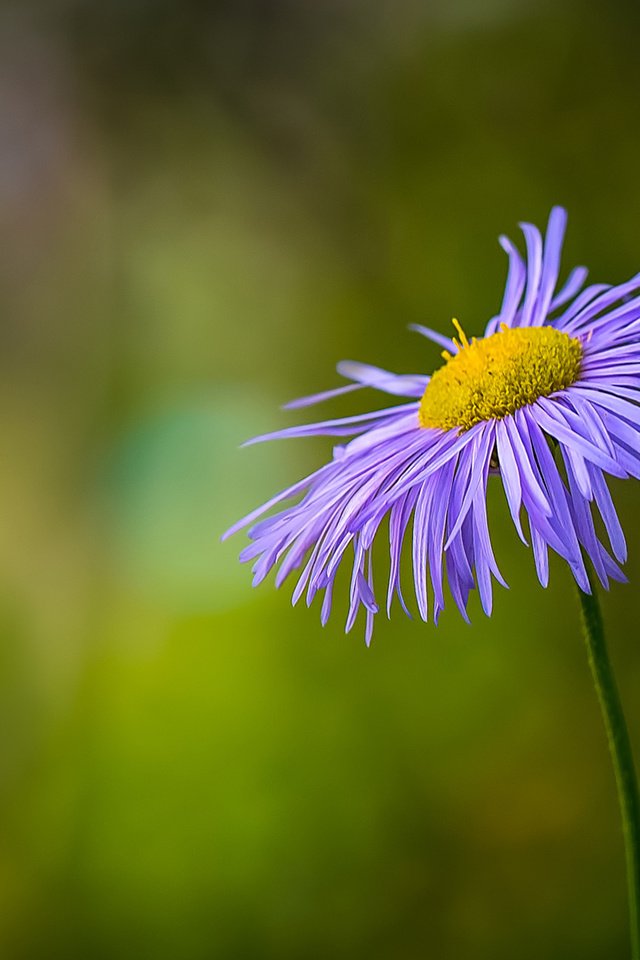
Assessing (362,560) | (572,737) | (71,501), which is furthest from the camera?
(71,501)

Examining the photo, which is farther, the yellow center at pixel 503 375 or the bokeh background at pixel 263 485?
the bokeh background at pixel 263 485

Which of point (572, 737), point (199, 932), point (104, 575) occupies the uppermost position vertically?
point (104, 575)

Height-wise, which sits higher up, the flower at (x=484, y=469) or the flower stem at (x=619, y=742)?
the flower at (x=484, y=469)

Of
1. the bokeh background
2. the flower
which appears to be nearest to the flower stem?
the flower

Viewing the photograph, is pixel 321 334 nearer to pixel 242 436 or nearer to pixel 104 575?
pixel 242 436

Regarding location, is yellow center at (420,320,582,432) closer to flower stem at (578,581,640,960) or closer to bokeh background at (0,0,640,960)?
flower stem at (578,581,640,960)

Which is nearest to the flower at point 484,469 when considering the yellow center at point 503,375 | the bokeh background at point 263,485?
the yellow center at point 503,375

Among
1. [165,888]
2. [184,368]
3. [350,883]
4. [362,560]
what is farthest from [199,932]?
[362,560]

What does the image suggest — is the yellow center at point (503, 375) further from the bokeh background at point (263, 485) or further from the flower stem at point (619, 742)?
the bokeh background at point (263, 485)
